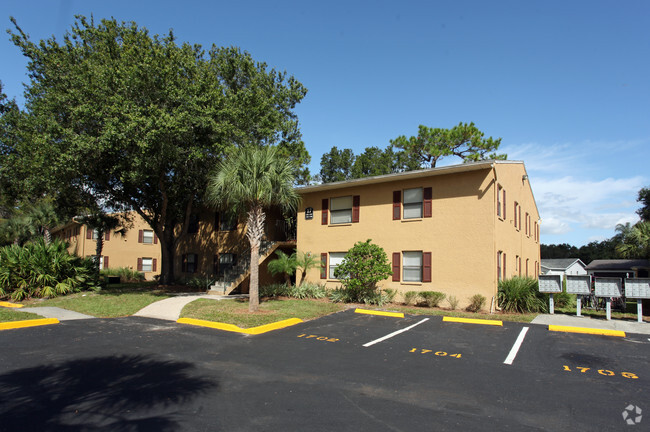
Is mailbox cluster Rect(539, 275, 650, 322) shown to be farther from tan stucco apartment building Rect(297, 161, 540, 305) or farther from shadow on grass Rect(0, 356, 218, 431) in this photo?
shadow on grass Rect(0, 356, 218, 431)

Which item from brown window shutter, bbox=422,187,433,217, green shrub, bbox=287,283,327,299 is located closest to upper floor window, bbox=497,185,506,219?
brown window shutter, bbox=422,187,433,217

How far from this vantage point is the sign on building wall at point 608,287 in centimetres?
1211

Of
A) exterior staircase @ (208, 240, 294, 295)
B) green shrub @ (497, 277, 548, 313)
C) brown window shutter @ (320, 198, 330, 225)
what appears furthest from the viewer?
exterior staircase @ (208, 240, 294, 295)

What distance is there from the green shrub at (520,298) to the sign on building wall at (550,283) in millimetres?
806

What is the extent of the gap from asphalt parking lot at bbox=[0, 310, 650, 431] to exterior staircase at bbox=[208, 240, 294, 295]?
366 inches

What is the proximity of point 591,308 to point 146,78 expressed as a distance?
65.8ft

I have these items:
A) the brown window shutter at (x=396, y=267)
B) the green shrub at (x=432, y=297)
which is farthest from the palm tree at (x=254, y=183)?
the green shrub at (x=432, y=297)

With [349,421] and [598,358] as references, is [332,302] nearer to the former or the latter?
[598,358]

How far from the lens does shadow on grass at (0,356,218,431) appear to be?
4.40m

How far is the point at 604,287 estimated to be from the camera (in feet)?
40.2

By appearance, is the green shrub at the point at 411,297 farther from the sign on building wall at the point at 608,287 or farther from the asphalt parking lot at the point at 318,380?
the sign on building wall at the point at 608,287

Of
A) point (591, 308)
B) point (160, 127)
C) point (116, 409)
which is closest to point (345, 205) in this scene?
point (160, 127)

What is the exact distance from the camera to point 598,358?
791 cm

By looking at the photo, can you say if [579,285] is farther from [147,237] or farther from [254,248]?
[147,237]
